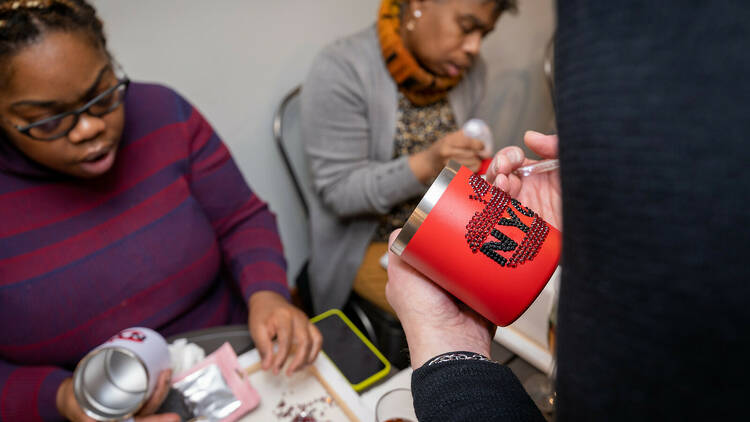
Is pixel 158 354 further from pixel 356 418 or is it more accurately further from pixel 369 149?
pixel 369 149

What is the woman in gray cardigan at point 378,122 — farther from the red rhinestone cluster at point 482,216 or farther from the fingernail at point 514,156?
the red rhinestone cluster at point 482,216

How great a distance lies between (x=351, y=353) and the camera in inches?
34.4

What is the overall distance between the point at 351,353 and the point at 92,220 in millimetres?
571

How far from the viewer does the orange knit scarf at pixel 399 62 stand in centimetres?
132

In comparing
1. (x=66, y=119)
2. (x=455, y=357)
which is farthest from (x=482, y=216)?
(x=66, y=119)

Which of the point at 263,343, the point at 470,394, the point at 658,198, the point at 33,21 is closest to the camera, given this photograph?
the point at 658,198

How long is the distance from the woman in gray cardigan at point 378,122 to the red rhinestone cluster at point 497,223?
2.41 feet

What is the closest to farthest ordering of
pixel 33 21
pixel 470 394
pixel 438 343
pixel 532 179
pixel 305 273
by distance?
1. pixel 470 394
2. pixel 438 343
3. pixel 532 179
4. pixel 33 21
5. pixel 305 273

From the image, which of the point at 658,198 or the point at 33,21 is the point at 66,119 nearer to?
the point at 33,21

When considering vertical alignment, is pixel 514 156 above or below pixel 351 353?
above

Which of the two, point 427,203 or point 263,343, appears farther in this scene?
point 263,343

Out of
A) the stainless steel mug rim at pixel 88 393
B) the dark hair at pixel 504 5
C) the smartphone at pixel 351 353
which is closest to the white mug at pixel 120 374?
the stainless steel mug rim at pixel 88 393

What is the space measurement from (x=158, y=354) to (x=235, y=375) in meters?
0.13

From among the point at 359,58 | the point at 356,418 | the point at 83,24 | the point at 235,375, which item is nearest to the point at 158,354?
the point at 235,375
